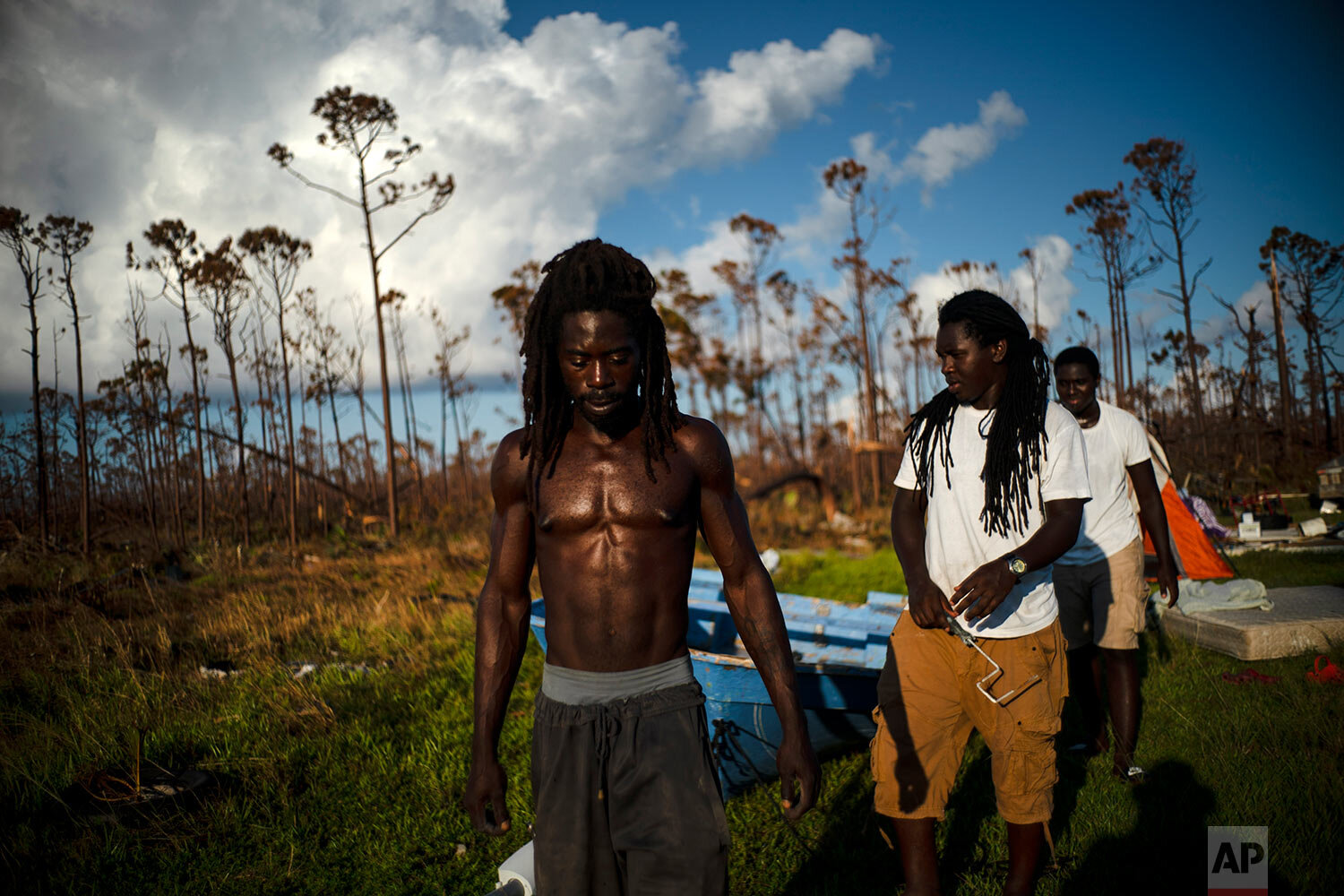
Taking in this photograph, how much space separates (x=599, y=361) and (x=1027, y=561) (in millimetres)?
1595

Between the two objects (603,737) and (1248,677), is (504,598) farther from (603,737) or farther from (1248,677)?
(1248,677)

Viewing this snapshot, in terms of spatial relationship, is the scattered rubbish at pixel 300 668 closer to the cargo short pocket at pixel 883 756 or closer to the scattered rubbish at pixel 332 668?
the scattered rubbish at pixel 332 668

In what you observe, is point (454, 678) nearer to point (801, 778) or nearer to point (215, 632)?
point (215, 632)

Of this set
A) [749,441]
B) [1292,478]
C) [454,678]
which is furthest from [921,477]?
[749,441]

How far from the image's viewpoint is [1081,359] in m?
4.38

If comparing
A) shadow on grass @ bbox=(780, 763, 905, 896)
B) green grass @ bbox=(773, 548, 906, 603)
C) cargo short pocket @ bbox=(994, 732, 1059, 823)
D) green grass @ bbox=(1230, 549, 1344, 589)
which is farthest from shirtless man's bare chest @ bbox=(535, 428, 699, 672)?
green grass @ bbox=(1230, 549, 1344, 589)

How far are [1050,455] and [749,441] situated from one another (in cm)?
2409

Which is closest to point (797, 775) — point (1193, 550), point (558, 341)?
point (558, 341)

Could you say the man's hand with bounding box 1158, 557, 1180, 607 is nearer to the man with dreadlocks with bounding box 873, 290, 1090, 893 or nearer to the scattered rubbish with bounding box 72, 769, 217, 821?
the man with dreadlocks with bounding box 873, 290, 1090, 893

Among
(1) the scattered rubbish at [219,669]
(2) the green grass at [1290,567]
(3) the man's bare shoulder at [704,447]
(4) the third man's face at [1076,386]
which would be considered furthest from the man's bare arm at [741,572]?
(2) the green grass at [1290,567]

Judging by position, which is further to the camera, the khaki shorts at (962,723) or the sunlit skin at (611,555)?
the khaki shorts at (962,723)

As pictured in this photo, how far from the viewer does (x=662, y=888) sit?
1850 millimetres

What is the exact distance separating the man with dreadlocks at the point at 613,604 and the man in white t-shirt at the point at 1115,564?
2.69 m

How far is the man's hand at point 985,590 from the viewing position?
2.52m
